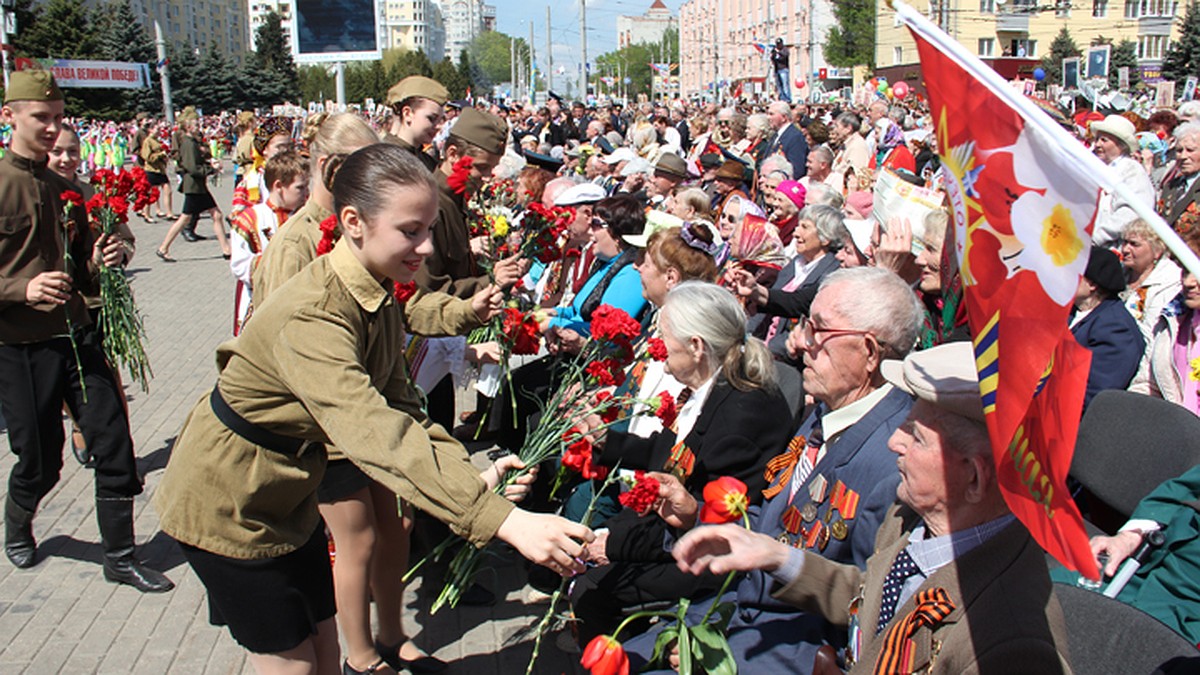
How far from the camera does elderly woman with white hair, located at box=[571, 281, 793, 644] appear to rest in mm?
3299

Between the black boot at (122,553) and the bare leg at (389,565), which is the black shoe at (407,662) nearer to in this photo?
the bare leg at (389,565)

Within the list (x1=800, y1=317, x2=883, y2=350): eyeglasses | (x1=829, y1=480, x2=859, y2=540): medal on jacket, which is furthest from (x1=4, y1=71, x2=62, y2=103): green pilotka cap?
(x1=829, y1=480, x2=859, y2=540): medal on jacket

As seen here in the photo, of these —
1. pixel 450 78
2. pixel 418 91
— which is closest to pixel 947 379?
pixel 418 91

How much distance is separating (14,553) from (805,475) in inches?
156

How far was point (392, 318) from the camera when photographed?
9.34 feet

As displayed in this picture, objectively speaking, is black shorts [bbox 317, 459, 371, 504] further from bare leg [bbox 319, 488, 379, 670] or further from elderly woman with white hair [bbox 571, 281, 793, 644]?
elderly woman with white hair [bbox 571, 281, 793, 644]

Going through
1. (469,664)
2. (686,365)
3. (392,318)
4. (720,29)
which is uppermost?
(720,29)

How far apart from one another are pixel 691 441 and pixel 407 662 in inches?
57.6

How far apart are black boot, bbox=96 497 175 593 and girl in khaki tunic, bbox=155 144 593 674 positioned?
1951 mm

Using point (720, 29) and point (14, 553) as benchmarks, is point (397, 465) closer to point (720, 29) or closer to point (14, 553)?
point (14, 553)

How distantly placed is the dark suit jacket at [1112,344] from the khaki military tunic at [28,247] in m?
4.75

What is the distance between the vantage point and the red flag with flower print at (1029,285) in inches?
57.2

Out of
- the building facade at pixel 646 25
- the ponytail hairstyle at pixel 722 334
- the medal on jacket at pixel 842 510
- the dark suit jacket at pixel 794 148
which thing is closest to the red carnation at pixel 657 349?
the ponytail hairstyle at pixel 722 334

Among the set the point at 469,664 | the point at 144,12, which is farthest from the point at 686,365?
the point at 144,12
